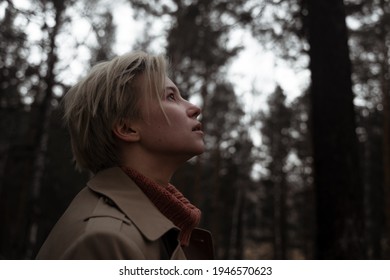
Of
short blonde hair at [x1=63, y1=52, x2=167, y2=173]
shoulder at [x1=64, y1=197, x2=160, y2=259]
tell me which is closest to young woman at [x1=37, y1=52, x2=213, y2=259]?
short blonde hair at [x1=63, y1=52, x2=167, y2=173]

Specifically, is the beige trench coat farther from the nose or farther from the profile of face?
the nose

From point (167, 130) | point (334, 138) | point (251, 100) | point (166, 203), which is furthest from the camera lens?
point (251, 100)

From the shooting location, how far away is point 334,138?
3.97m

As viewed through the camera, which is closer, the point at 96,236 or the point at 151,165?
the point at 96,236

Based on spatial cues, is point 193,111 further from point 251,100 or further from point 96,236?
point 251,100

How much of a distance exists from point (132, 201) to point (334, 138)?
9.60ft

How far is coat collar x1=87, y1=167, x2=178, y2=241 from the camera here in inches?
58.6

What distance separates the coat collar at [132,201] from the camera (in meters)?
1.49

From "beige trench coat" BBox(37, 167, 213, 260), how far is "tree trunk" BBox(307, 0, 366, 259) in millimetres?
2645

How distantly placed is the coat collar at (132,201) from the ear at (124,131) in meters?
0.16

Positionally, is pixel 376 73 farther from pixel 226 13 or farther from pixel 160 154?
pixel 160 154

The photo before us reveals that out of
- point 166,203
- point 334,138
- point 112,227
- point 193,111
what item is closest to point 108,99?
point 193,111

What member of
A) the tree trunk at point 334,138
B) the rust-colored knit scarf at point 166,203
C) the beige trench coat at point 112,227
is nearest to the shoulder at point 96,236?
the beige trench coat at point 112,227
